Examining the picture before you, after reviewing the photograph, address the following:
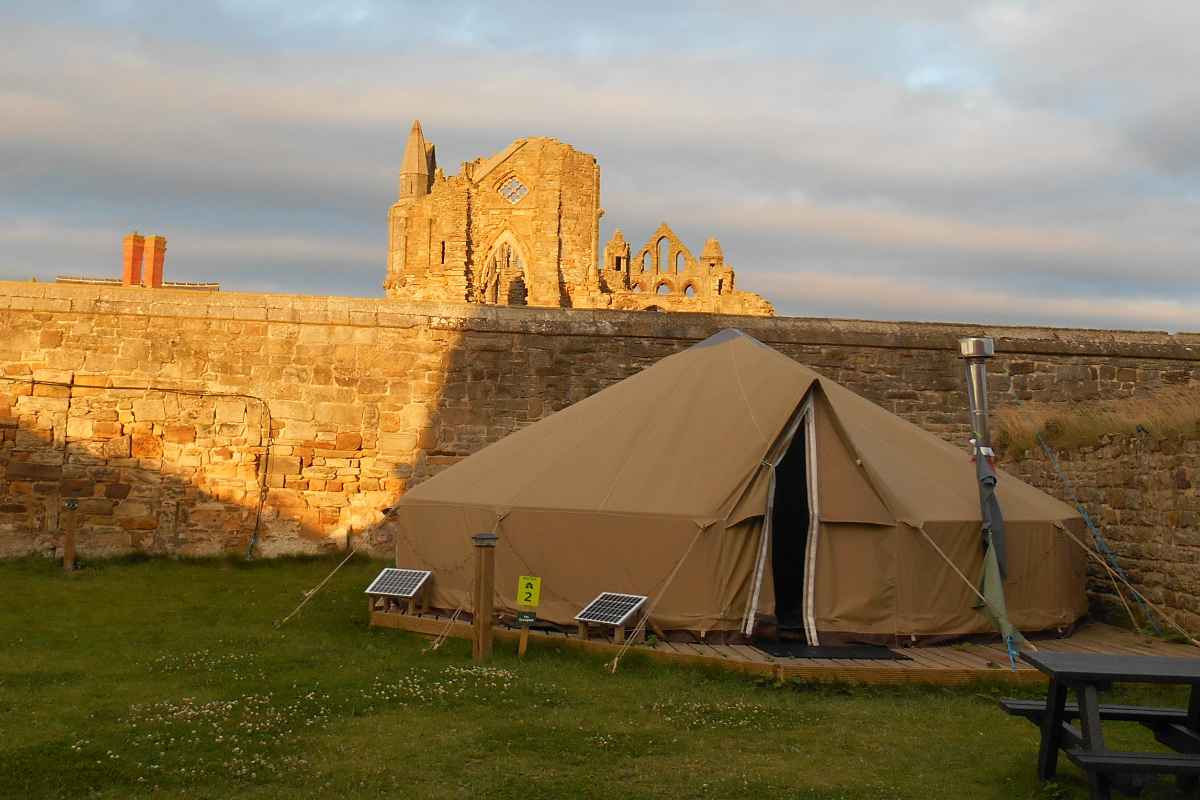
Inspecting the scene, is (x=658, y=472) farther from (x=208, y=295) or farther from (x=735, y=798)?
(x=208, y=295)

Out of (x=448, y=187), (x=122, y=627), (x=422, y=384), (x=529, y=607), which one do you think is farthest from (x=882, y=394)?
(x=448, y=187)

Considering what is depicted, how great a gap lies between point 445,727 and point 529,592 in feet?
6.42

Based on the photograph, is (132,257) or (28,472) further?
(132,257)

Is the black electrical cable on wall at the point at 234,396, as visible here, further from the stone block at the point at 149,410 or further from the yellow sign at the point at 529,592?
the yellow sign at the point at 529,592

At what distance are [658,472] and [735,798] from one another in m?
3.86

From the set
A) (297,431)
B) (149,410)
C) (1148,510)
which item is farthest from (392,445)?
(1148,510)

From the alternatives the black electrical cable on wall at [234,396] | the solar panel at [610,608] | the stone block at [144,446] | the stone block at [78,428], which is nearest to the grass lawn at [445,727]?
the solar panel at [610,608]

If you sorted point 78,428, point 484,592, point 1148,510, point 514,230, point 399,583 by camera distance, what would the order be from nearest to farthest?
point 484,592 → point 1148,510 → point 399,583 → point 78,428 → point 514,230

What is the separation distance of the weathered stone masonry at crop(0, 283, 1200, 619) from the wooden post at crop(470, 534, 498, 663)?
18.1 ft

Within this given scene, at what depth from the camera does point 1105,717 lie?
4844mm

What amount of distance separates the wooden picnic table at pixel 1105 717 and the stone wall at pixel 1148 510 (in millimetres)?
3544

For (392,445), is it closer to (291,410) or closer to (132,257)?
(291,410)

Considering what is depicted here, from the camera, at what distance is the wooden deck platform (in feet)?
22.5

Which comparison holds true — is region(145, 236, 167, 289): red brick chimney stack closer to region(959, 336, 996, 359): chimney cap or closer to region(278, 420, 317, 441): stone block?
region(278, 420, 317, 441): stone block
